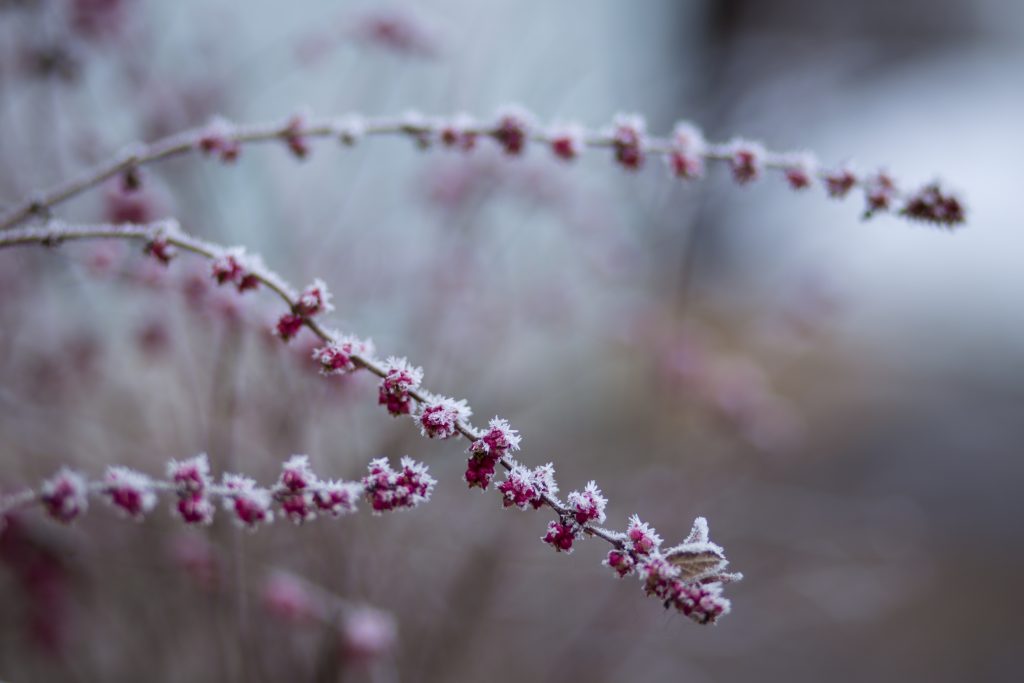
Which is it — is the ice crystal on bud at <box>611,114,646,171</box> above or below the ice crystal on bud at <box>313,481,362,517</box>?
above

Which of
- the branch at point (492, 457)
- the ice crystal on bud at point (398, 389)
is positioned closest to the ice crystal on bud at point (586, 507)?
the branch at point (492, 457)

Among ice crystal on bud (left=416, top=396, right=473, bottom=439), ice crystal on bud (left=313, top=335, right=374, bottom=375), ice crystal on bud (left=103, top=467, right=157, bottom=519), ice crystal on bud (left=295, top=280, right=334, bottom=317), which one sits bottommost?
ice crystal on bud (left=103, top=467, right=157, bottom=519)

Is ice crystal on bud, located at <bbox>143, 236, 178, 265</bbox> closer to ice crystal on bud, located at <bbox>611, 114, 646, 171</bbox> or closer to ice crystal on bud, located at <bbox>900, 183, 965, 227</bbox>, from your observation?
ice crystal on bud, located at <bbox>611, 114, 646, 171</bbox>

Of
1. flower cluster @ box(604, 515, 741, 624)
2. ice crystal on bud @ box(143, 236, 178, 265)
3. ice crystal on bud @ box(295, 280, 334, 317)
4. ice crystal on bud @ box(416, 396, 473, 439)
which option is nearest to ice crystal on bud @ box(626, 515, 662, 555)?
flower cluster @ box(604, 515, 741, 624)

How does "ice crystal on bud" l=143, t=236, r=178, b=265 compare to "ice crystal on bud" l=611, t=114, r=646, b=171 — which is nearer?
"ice crystal on bud" l=143, t=236, r=178, b=265

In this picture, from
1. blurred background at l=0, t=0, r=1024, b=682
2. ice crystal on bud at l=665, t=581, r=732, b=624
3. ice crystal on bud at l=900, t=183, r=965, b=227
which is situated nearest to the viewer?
ice crystal on bud at l=665, t=581, r=732, b=624

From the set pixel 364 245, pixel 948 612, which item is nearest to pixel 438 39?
pixel 364 245
